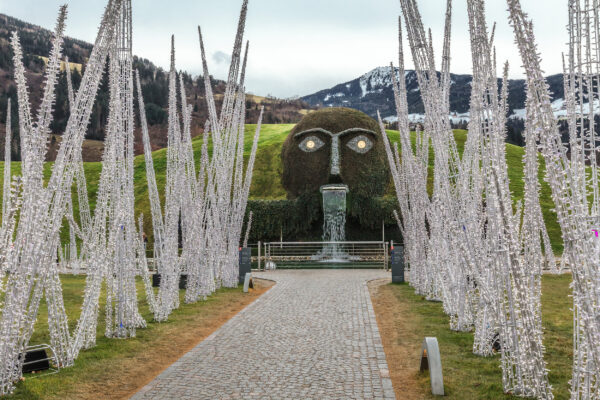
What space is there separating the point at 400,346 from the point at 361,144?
52.9 feet

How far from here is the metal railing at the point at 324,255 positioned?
18.9m

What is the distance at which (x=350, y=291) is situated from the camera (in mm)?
11562

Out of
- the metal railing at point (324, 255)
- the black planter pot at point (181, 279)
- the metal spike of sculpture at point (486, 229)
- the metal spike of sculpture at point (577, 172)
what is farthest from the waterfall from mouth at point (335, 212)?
the metal spike of sculpture at point (577, 172)

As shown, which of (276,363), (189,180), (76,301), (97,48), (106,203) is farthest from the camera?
(76,301)

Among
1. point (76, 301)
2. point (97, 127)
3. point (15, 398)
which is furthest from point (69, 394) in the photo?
point (97, 127)

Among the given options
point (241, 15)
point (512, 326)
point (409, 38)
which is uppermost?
point (241, 15)

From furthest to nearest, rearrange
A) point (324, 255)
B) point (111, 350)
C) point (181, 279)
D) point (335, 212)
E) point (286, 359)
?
point (335, 212) < point (324, 255) < point (181, 279) < point (111, 350) < point (286, 359)

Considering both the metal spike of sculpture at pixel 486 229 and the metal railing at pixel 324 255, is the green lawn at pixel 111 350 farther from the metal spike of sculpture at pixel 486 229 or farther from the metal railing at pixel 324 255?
the metal railing at pixel 324 255

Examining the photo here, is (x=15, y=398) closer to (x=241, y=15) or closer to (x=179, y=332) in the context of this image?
(x=179, y=332)

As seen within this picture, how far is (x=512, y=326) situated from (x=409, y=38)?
156 inches

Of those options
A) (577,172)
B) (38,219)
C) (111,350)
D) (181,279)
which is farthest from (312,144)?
(577,172)

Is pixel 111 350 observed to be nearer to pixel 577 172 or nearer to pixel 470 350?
pixel 470 350

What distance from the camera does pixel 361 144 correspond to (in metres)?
21.6

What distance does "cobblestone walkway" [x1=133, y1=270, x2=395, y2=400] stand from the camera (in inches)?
171
